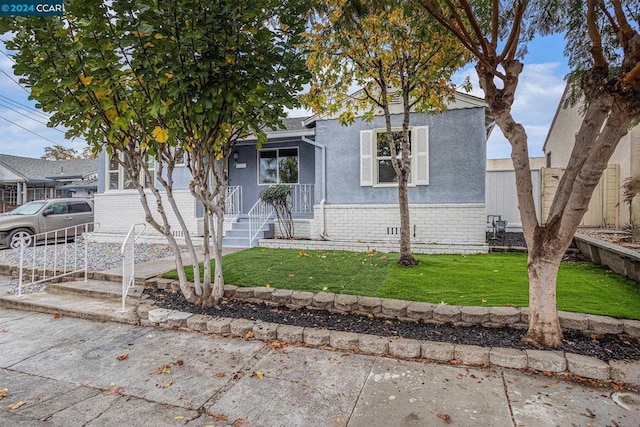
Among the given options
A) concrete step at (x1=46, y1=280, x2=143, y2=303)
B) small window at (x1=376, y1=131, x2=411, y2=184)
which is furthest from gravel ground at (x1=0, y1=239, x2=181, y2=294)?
small window at (x1=376, y1=131, x2=411, y2=184)

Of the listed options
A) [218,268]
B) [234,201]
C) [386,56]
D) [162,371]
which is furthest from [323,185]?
[162,371]

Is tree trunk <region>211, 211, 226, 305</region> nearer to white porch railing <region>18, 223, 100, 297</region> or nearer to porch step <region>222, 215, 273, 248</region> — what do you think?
white porch railing <region>18, 223, 100, 297</region>

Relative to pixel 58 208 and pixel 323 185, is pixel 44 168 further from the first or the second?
pixel 323 185

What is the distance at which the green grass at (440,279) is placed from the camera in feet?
13.5

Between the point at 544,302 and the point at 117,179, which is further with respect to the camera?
the point at 117,179

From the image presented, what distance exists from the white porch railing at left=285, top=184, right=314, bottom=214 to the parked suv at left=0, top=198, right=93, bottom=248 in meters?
7.73

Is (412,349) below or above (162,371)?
above

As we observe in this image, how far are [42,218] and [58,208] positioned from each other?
0.71 m

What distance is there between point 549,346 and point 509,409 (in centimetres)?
111

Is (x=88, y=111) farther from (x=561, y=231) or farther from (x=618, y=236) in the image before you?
(x=618, y=236)

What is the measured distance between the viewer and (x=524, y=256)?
6922 mm

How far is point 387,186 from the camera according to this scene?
888cm

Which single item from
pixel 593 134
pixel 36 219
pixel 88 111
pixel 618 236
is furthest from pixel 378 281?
pixel 36 219
